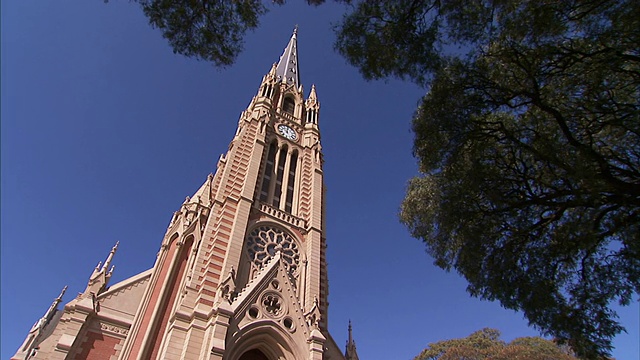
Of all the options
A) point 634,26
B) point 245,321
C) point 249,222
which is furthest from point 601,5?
point 249,222

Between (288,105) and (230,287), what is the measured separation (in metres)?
20.5

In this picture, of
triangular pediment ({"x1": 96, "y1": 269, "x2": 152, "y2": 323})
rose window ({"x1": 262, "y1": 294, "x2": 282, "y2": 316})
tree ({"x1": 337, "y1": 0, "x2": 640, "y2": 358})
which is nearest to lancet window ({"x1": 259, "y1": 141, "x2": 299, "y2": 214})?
rose window ({"x1": 262, "y1": 294, "x2": 282, "y2": 316})

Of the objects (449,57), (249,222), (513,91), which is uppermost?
(249,222)

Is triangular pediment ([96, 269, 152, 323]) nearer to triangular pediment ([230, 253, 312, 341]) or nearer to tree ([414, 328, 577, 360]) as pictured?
triangular pediment ([230, 253, 312, 341])

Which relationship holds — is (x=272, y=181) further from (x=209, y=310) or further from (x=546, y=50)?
(x=546, y=50)

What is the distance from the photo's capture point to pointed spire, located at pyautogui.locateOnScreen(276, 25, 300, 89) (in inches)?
1500

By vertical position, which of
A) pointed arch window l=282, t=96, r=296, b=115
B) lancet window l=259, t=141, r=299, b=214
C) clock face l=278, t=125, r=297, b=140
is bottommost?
lancet window l=259, t=141, r=299, b=214

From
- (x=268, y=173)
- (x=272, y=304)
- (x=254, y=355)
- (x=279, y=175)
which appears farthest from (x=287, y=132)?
(x=254, y=355)

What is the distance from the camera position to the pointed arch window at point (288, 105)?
33.4m

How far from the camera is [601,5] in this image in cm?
873

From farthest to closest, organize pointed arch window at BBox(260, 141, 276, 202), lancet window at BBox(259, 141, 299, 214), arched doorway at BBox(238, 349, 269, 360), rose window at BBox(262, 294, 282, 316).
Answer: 1. lancet window at BBox(259, 141, 299, 214)
2. pointed arch window at BBox(260, 141, 276, 202)
3. rose window at BBox(262, 294, 282, 316)
4. arched doorway at BBox(238, 349, 269, 360)

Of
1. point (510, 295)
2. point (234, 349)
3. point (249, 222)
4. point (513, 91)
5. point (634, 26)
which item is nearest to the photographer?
point (634, 26)

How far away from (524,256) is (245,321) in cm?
1099

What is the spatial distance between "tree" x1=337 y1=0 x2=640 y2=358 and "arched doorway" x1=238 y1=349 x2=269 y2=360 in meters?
9.75
